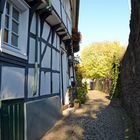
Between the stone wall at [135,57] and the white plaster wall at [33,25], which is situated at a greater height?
the white plaster wall at [33,25]

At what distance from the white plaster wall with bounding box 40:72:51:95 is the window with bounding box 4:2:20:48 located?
268 centimetres

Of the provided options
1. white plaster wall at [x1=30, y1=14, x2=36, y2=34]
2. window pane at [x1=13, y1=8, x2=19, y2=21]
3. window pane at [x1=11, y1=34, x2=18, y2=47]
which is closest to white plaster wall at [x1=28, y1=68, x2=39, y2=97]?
window pane at [x1=11, y1=34, x2=18, y2=47]

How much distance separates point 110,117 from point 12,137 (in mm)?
6577

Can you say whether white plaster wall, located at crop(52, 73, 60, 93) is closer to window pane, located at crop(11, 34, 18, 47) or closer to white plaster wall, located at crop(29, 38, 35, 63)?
white plaster wall, located at crop(29, 38, 35, 63)

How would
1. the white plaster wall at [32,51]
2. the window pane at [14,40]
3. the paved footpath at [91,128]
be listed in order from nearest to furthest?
the window pane at [14,40] < the white plaster wall at [32,51] < the paved footpath at [91,128]

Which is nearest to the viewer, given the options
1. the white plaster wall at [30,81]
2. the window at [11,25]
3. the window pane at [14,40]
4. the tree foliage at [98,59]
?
the window at [11,25]

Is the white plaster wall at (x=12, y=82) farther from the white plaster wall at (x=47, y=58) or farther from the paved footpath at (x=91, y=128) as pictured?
the white plaster wall at (x=47, y=58)

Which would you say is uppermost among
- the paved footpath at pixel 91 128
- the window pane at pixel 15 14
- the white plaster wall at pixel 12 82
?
the window pane at pixel 15 14

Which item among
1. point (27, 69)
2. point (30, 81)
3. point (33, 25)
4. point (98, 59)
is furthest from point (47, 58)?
point (98, 59)

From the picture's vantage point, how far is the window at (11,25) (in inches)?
280

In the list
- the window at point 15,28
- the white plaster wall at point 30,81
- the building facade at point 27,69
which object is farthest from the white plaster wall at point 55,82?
the window at point 15,28

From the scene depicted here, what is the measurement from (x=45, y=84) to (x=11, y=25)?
3.76m

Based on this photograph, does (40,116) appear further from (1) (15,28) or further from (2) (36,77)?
(1) (15,28)

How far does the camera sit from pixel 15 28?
7.83m
